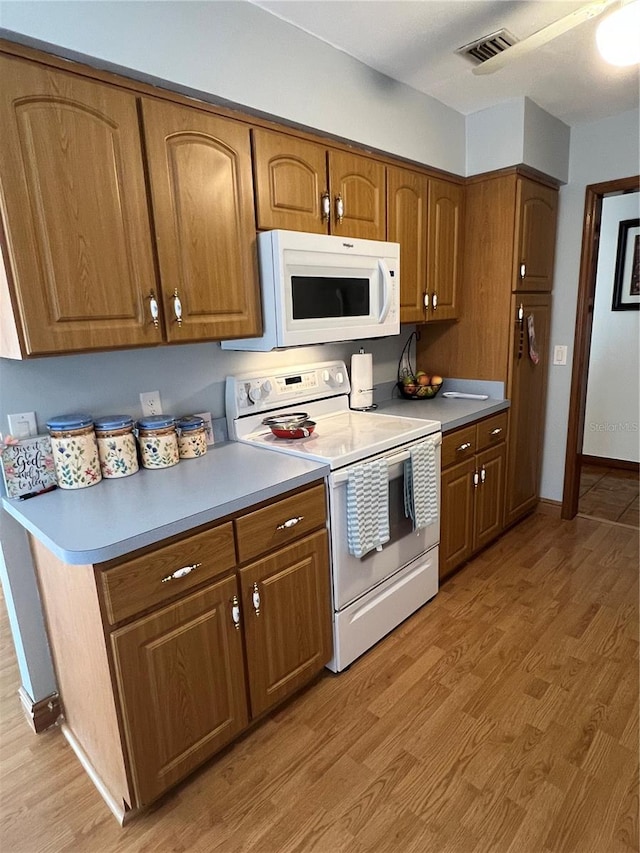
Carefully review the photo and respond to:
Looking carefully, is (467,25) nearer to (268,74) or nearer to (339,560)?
(268,74)

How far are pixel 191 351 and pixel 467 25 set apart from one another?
159 cm

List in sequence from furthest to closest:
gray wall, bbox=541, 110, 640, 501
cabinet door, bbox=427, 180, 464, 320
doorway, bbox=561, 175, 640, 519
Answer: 1. doorway, bbox=561, 175, 640, 519
2. gray wall, bbox=541, 110, 640, 501
3. cabinet door, bbox=427, 180, 464, 320

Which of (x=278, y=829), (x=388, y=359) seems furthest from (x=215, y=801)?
(x=388, y=359)

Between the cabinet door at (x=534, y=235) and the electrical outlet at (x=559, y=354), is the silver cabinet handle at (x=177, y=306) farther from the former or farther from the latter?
the electrical outlet at (x=559, y=354)

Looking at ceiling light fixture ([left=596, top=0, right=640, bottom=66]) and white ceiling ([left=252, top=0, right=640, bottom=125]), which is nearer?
ceiling light fixture ([left=596, top=0, right=640, bottom=66])

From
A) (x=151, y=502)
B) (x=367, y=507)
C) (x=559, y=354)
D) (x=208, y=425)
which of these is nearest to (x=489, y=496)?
(x=559, y=354)

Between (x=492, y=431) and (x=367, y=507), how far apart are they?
1205mm

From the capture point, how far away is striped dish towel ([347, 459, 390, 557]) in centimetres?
185

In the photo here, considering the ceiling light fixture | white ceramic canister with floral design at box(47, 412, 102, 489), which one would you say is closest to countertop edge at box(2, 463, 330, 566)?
white ceramic canister with floral design at box(47, 412, 102, 489)

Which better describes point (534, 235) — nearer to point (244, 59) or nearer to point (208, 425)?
point (244, 59)

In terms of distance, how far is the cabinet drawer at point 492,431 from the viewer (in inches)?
106

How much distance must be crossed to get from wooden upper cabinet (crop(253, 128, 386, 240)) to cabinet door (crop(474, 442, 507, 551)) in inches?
52.5

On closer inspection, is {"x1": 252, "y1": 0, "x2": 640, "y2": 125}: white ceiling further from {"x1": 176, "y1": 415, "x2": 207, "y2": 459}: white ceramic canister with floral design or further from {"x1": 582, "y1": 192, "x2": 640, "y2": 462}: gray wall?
{"x1": 176, "y1": 415, "x2": 207, "y2": 459}: white ceramic canister with floral design

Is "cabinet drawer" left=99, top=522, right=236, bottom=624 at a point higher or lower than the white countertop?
lower
